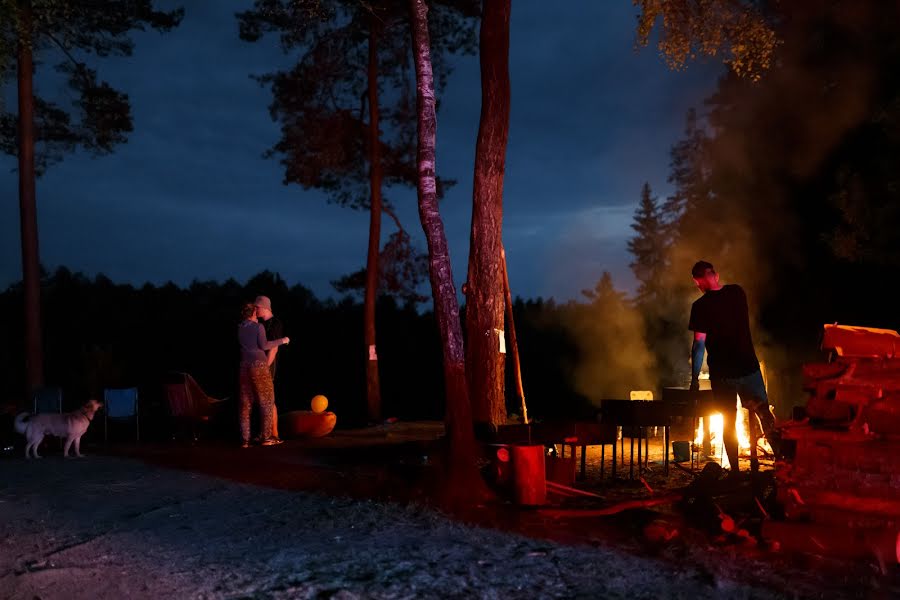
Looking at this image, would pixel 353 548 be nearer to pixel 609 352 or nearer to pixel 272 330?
pixel 272 330

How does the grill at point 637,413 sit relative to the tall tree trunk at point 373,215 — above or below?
below

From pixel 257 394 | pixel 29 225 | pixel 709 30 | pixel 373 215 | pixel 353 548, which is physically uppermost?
pixel 709 30

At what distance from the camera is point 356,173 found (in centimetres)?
1936

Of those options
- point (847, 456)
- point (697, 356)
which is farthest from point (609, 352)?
point (847, 456)

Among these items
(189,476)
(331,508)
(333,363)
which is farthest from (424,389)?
(331,508)

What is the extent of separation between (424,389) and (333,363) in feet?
10.2

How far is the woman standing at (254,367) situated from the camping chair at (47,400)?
164 inches

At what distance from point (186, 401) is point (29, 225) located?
4920 millimetres

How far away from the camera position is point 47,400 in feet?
44.8

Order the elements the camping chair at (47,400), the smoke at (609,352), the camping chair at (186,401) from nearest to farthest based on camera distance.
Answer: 1. the camping chair at (186,401)
2. the camping chair at (47,400)
3. the smoke at (609,352)

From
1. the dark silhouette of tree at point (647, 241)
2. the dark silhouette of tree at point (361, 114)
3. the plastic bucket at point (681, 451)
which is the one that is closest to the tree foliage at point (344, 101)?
the dark silhouette of tree at point (361, 114)

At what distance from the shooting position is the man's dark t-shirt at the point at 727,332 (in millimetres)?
7051

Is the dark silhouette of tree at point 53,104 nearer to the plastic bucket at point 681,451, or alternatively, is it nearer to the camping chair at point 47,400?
the camping chair at point 47,400

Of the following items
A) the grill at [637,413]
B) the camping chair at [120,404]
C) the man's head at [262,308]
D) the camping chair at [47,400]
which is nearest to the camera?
the grill at [637,413]
